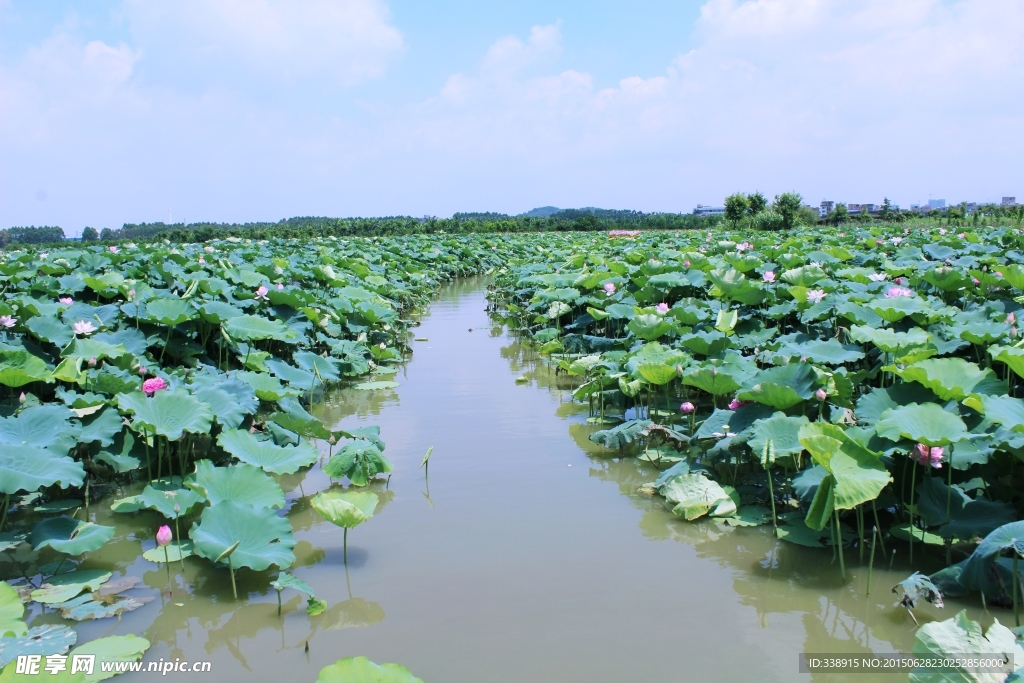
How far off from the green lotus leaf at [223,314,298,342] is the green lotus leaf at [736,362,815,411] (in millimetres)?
3085

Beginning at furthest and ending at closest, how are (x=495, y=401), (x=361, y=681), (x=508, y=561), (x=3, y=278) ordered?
1. (x=3, y=278)
2. (x=495, y=401)
3. (x=508, y=561)
4. (x=361, y=681)

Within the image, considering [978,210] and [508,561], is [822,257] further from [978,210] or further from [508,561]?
[978,210]

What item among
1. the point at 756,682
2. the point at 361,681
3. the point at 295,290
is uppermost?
the point at 295,290

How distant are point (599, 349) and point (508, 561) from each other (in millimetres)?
4040

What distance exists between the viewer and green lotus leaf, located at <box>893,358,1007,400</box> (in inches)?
109

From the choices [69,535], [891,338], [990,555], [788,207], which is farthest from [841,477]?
[788,207]

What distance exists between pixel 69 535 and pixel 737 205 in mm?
29160

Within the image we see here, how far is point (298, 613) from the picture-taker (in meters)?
2.38

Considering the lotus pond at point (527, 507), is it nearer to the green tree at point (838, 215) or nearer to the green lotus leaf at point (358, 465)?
the green lotus leaf at point (358, 465)

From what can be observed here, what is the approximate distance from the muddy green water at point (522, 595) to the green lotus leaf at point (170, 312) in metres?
1.41

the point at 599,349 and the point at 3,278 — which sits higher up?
the point at 3,278

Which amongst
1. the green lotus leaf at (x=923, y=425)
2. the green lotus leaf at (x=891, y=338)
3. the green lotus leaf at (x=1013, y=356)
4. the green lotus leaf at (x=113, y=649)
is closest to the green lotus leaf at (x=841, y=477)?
the green lotus leaf at (x=923, y=425)

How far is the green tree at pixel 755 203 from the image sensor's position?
93.6 ft

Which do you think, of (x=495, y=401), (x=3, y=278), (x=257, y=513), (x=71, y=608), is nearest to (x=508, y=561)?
(x=257, y=513)
